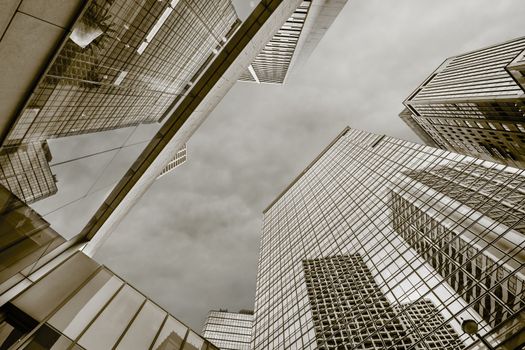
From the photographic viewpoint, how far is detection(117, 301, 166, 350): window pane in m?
8.96

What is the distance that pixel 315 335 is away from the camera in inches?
1613

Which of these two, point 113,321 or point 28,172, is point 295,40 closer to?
point 28,172

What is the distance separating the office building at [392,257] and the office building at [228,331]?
7290cm

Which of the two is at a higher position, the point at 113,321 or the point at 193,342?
the point at 193,342

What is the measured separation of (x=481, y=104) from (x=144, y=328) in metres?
86.6

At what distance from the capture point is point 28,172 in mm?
7066

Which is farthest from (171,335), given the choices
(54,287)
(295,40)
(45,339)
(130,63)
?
(295,40)

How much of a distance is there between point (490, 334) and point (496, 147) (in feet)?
293

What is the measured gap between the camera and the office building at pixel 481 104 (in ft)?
200

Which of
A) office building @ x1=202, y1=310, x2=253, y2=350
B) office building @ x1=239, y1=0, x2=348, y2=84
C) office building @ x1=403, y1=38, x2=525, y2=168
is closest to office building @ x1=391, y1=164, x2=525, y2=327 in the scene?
office building @ x1=403, y1=38, x2=525, y2=168

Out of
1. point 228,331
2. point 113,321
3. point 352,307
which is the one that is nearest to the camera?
point 113,321

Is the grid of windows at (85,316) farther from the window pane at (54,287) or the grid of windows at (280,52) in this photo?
the grid of windows at (280,52)

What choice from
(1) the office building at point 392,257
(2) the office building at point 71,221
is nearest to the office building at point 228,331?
(1) the office building at point 392,257

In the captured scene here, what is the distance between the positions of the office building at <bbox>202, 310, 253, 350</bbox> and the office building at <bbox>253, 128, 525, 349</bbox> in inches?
2870
